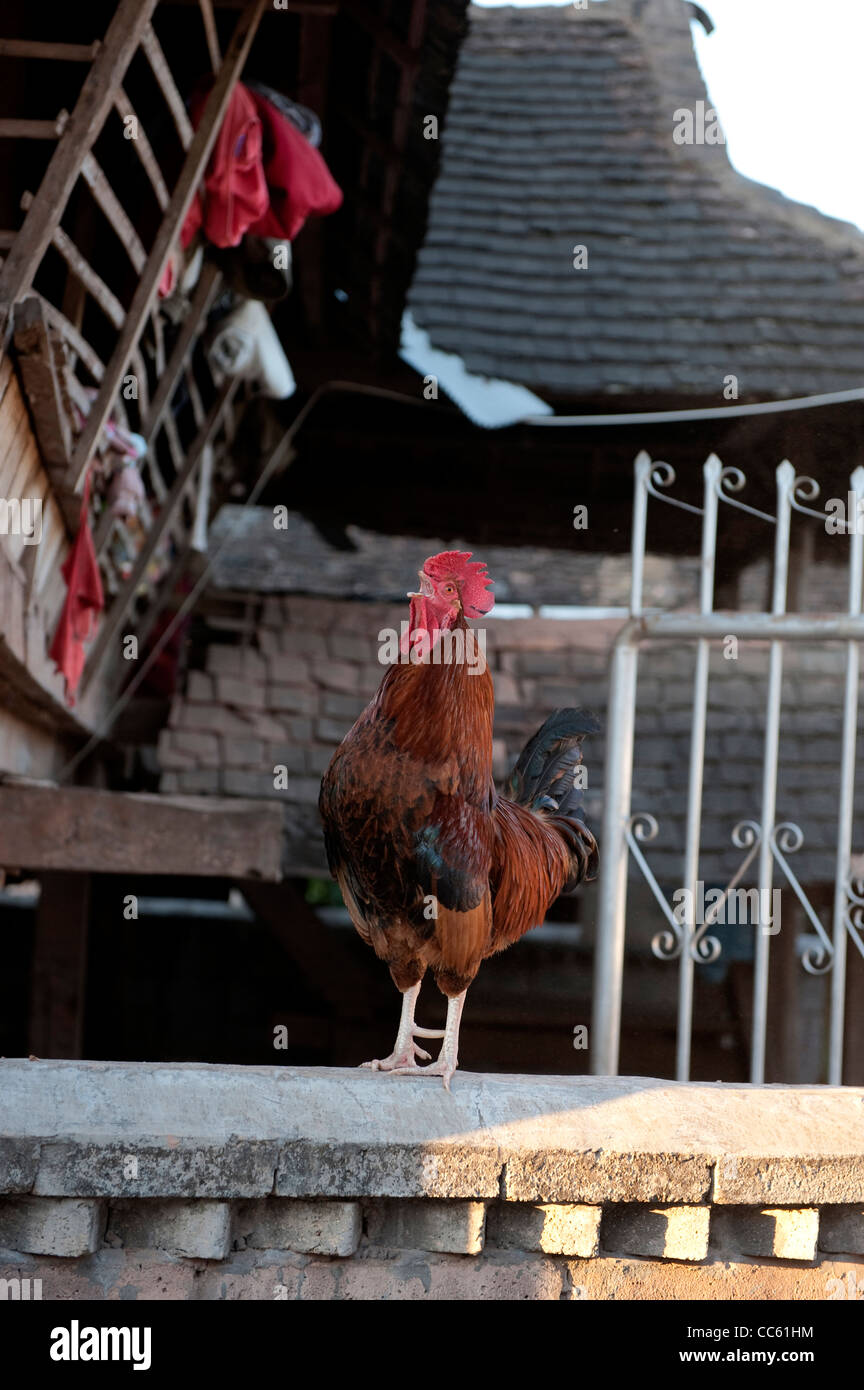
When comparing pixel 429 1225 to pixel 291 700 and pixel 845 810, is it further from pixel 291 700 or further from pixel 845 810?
pixel 291 700

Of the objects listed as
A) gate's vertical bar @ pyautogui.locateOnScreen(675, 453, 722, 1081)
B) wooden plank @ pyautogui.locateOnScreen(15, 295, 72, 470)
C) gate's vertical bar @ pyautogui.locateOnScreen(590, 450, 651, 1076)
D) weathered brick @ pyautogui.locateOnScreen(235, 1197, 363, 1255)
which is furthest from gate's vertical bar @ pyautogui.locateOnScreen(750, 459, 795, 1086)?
wooden plank @ pyautogui.locateOnScreen(15, 295, 72, 470)

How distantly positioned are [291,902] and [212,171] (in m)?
4.11

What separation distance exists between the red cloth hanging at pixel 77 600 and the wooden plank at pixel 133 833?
1.74 feet

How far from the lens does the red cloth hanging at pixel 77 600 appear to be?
468 centimetres

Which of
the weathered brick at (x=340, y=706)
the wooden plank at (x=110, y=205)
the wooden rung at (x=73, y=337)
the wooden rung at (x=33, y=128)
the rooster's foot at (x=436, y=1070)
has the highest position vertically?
the wooden plank at (x=110, y=205)

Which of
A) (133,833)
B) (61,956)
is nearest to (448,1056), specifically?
(133,833)

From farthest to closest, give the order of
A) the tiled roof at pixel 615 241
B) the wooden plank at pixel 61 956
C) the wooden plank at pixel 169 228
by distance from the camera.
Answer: the wooden plank at pixel 61 956
the tiled roof at pixel 615 241
the wooden plank at pixel 169 228

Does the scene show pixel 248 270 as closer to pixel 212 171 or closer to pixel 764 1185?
pixel 212 171

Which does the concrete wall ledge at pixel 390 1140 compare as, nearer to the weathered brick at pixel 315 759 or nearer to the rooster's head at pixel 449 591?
the rooster's head at pixel 449 591

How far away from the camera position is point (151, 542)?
6.08m

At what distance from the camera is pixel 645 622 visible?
4086 mm

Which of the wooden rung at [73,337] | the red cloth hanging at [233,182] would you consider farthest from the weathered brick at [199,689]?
the red cloth hanging at [233,182]

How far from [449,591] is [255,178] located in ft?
9.60

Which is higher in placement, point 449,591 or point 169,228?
point 169,228
